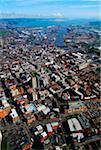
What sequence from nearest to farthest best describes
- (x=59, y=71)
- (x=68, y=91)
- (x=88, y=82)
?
(x=68, y=91)
(x=88, y=82)
(x=59, y=71)

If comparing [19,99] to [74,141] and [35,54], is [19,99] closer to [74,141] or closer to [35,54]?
[74,141]

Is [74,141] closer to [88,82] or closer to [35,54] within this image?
[88,82]

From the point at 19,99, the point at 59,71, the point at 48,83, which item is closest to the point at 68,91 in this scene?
the point at 48,83

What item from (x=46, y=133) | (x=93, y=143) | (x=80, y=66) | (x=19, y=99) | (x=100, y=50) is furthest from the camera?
(x=100, y=50)

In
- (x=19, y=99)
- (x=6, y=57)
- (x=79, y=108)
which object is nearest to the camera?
(x=79, y=108)

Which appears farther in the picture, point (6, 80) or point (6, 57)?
point (6, 57)

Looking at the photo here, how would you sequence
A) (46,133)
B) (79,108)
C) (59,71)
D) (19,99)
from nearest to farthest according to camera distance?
(46,133)
(79,108)
(19,99)
(59,71)

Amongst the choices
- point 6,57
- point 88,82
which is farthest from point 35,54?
point 88,82

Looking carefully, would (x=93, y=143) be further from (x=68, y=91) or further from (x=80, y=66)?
(x=80, y=66)

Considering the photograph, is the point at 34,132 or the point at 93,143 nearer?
the point at 93,143
